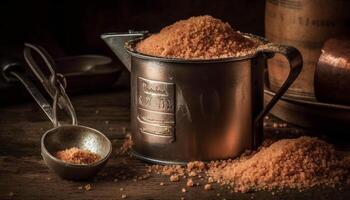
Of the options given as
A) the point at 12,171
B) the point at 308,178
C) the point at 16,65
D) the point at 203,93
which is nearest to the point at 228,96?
the point at 203,93

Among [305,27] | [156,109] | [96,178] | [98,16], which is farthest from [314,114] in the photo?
[98,16]

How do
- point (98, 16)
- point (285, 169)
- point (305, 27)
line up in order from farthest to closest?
1. point (98, 16)
2. point (305, 27)
3. point (285, 169)

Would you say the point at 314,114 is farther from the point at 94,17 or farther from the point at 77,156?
the point at 94,17

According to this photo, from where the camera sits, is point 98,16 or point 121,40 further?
point 98,16

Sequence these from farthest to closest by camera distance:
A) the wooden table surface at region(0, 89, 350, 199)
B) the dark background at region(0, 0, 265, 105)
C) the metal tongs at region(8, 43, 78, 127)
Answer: the dark background at region(0, 0, 265, 105)
the metal tongs at region(8, 43, 78, 127)
the wooden table surface at region(0, 89, 350, 199)

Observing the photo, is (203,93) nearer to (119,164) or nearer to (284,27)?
(119,164)

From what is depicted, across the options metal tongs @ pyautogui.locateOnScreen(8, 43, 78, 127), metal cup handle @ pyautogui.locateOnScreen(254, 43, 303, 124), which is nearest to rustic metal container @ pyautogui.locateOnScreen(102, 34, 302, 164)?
metal cup handle @ pyautogui.locateOnScreen(254, 43, 303, 124)

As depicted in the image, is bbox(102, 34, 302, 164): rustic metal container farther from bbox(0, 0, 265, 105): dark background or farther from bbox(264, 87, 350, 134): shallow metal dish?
bbox(0, 0, 265, 105): dark background

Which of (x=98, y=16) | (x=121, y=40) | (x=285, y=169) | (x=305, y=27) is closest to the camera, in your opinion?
(x=285, y=169)
